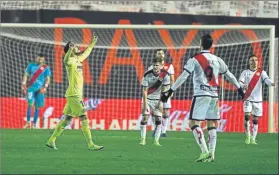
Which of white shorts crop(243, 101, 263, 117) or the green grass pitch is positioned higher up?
white shorts crop(243, 101, 263, 117)

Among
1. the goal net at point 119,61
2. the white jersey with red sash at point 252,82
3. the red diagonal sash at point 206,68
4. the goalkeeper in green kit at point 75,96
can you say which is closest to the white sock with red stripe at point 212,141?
the red diagonal sash at point 206,68

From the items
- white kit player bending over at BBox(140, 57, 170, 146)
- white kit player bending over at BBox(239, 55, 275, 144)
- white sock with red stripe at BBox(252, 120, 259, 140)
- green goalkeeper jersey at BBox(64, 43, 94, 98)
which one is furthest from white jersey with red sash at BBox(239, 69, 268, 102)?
green goalkeeper jersey at BBox(64, 43, 94, 98)

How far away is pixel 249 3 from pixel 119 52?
4643mm

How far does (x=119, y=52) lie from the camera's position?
26.6 meters

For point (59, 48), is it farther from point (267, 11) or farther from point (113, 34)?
point (267, 11)

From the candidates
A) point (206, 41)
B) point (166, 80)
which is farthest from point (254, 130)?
point (206, 41)

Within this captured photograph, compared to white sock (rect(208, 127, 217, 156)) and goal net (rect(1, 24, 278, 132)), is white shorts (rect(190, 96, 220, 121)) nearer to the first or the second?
white sock (rect(208, 127, 217, 156))

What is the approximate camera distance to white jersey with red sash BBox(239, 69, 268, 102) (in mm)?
19000

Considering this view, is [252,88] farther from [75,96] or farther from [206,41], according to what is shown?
[206,41]

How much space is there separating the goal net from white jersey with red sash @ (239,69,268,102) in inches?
237

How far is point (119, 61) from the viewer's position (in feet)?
87.2

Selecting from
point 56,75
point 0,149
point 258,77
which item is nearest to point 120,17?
point 56,75

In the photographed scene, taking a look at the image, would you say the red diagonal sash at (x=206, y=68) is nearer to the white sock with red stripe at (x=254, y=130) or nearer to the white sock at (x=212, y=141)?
the white sock at (x=212, y=141)

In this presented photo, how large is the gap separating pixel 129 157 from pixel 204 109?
4.71 feet
